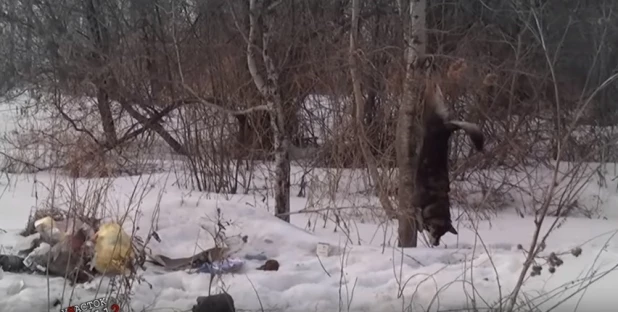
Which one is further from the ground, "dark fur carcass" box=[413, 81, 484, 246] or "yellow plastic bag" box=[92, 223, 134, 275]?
"dark fur carcass" box=[413, 81, 484, 246]

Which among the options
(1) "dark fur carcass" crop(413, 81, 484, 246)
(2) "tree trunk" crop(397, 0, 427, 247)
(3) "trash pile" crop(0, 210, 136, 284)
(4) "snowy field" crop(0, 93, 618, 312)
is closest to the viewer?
(4) "snowy field" crop(0, 93, 618, 312)

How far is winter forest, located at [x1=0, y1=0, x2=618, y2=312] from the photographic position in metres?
3.77

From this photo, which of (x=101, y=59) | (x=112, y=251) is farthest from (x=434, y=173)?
(x=101, y=59)

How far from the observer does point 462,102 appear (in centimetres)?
747

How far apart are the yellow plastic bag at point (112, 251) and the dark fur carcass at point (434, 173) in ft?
6.87

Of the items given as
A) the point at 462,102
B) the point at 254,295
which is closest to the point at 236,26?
the point at 462,102

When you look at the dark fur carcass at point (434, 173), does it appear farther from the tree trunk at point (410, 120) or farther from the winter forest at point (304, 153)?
the tree trunk at point (410, 120)

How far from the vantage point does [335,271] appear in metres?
4.11

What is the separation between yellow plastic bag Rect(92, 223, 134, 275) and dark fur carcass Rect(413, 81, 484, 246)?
6.87 ft

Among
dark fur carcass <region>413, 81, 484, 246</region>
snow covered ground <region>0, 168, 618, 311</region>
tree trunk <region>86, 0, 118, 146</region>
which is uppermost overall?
tree trunk <region>86, 0, 118, 146</region>

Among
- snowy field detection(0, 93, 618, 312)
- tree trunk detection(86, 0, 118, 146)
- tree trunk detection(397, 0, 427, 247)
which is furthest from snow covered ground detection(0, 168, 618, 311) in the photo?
tree trunk detection(86, 0, 118, 146)

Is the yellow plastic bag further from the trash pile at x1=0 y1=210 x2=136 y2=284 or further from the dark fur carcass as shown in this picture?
the dark fur carcass

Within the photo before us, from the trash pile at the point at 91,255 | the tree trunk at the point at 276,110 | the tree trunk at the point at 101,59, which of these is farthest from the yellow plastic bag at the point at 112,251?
the tree trunk at the point at 101,59

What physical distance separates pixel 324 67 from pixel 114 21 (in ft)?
9.69
